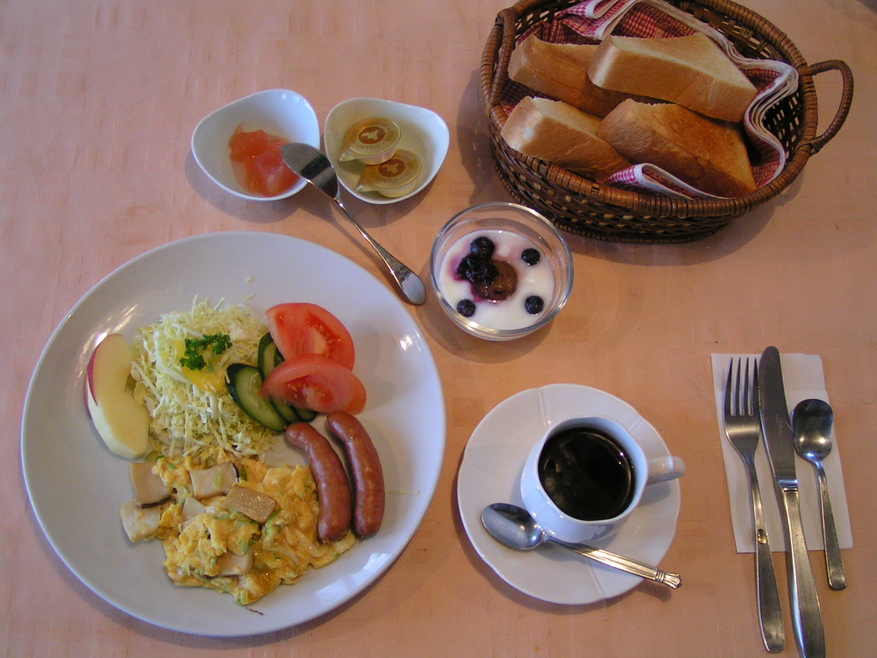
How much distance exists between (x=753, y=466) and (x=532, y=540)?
828 mm

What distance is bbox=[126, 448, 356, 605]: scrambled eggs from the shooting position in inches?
64.6

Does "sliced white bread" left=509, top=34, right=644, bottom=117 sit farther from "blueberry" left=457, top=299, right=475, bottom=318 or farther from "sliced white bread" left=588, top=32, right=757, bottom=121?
"blueberry" left=457, top=299, right=475, bottom=318

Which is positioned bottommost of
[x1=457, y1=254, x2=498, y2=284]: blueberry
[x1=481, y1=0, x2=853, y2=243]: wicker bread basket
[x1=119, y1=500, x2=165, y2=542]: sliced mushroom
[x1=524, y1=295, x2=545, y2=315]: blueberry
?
[x1=119, y1=500, x2=165, y2=542]: sliced mushroom

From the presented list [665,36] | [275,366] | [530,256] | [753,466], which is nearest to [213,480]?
[275,366]

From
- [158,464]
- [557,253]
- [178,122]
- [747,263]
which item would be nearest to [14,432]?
[158,464]

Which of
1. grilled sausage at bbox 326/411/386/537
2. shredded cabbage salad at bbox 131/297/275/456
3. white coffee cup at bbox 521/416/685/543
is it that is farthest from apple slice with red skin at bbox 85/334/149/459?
white coffee cup at bbox 521/416/685/543

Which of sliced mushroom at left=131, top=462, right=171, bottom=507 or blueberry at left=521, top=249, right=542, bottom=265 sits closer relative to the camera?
sliced mushroom at left=131, top=462, right=171, bottom=507

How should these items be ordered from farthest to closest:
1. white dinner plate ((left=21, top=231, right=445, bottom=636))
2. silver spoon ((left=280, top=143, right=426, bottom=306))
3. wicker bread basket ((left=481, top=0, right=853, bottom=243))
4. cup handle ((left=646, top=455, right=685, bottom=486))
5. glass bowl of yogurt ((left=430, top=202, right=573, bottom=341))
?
silver spoon ((left=280, top=143, right=426, bottom=306)) < glass bowl of yogurt ((left=430, top=202, right=573, bottom=341)) < wicker bread basket ((left=481, top=0, right=853, bottom=243)) < white dinner plate ((left=21, top=231, right=445, bottom=636)) < cup handle ((left=646, top=455, right=685, bottom=486))

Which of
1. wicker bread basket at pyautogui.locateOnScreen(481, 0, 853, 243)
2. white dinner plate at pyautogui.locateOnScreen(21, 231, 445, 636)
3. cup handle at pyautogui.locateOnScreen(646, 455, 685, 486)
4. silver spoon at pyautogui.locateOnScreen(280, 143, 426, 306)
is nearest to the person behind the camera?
cup handle at pyautogui.locateOnScreen(646, 455, 685, 486)

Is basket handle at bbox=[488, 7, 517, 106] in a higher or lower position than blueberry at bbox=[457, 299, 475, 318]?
higher

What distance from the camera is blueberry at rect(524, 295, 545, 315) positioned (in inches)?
76.4

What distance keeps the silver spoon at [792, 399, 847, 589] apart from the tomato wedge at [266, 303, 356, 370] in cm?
155

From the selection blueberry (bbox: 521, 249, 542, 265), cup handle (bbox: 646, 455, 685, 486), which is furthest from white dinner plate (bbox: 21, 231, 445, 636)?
cup handle (bbox: 646, 455, 685, 486)

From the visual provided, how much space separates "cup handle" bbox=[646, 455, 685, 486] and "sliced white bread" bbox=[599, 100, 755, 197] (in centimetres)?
99
